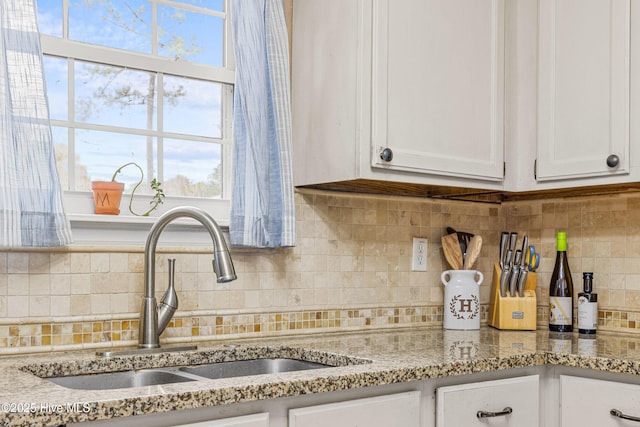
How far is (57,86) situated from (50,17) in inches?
7.7

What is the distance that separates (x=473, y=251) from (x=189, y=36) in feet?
4.05

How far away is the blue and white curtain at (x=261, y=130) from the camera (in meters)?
2.15

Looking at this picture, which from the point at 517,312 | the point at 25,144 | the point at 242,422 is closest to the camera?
the point at 242,422

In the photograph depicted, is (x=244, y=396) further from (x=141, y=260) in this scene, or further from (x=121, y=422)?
(x=141, y=260)

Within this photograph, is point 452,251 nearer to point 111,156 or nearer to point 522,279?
point 522,279

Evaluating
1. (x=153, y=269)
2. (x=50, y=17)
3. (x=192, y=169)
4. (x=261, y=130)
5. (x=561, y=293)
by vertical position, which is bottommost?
(x=561, y=293)

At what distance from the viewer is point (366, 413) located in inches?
64.8

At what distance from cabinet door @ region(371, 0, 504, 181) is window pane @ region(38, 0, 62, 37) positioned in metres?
0.90

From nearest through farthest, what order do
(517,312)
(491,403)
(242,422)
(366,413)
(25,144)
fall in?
(242,422)
(366,413)
(25,144)
(491,403)
(517,312)

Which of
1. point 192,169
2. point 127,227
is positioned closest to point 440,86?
point 192,169

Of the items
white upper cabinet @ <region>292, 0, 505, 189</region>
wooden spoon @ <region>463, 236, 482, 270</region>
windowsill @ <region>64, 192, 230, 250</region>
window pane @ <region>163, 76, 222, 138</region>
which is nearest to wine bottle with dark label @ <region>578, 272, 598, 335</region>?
wooden spoon @ <region>463, 236, 482, 270</region>

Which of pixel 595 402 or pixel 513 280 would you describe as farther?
pixel 513 280

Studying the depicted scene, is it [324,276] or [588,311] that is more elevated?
[324,276]

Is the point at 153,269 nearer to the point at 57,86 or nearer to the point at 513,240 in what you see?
the point at 57,86
